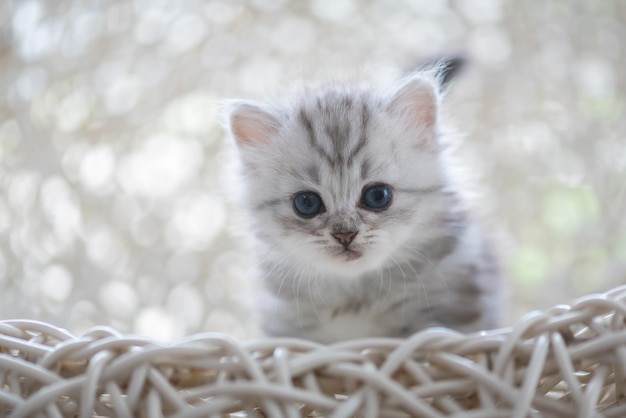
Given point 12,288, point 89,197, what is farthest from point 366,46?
point 12,288

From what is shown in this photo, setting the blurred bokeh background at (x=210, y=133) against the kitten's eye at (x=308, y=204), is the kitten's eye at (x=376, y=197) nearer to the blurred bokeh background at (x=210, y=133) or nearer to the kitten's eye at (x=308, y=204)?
the kitten's eye at (x=308, y=204)

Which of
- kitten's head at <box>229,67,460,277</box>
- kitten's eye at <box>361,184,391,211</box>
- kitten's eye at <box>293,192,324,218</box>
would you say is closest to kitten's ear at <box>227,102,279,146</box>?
kitten's head at <box>229,67,460,277</box>

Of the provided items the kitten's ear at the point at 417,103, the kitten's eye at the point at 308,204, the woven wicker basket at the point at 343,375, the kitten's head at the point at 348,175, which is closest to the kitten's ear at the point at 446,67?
the kitten's head at the point at 348,175

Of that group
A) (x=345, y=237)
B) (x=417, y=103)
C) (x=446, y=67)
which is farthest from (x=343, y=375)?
(x=446, y=67)

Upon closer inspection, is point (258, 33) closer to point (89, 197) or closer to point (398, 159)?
point (89, 197)

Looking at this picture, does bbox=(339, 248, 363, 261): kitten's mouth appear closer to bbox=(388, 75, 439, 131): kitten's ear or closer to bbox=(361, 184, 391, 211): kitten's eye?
bbox=(361, 184, 391, 211): kitten's eye

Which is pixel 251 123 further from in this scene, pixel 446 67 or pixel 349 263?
pixel 446 67
